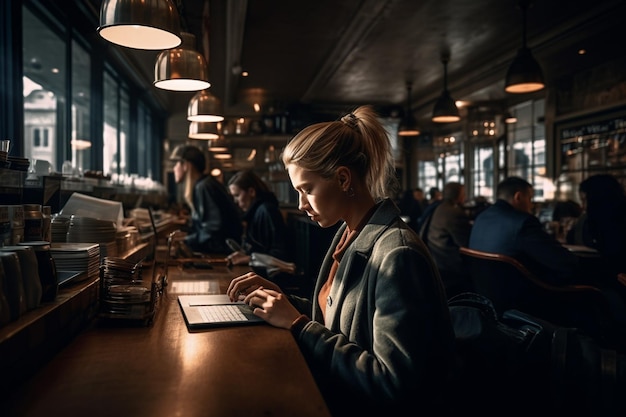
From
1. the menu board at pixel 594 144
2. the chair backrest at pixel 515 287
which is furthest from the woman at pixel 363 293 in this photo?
the menu board at pixel 594 144

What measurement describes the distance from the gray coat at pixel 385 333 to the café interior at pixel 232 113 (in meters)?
0.13

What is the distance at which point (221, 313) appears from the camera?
1.93 meters

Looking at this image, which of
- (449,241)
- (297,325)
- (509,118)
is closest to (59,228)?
(297,325)

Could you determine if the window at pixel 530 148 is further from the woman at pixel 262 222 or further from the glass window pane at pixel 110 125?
the glass window pane at pixel 110 125

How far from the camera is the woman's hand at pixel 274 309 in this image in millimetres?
1703

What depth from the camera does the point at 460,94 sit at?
31.2 ft

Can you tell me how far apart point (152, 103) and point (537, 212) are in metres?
7.35

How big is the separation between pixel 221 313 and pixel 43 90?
3.79 meters

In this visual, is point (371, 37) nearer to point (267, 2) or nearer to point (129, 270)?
point (267, 2)

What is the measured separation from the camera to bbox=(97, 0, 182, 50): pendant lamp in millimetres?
1964

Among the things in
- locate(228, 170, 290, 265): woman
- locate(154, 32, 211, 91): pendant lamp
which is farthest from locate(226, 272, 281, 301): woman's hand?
locate(228, 170, 290, 265): woman

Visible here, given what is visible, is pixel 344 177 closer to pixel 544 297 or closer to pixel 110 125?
pixel 544 297

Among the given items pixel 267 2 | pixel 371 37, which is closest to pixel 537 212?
pixel 371 37

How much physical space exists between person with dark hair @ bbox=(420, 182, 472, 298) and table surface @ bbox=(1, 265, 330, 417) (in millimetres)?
3346
